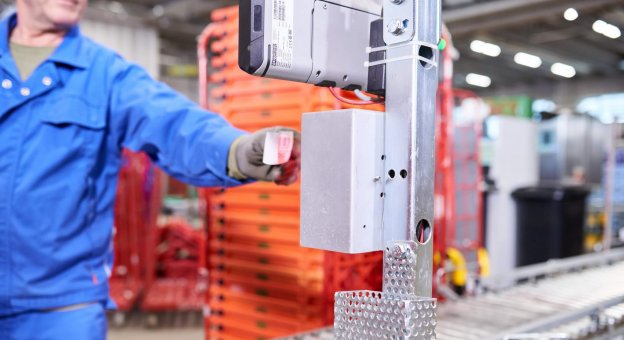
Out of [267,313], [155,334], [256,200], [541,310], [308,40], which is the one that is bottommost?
[155,334]

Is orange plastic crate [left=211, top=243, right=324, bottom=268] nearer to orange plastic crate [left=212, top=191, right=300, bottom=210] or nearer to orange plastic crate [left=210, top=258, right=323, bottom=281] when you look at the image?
orange plastic crate [left=210, top=258, right=323, bottom=281]

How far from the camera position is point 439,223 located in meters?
4.40

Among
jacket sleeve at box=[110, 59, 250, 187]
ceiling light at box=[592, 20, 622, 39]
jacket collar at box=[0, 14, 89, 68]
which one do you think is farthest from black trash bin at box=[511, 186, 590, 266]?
jacket collar at box=[0, 14, 89, 68]

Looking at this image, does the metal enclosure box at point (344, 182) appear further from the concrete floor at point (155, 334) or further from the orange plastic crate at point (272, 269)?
the concrete floor at point (155, 334)

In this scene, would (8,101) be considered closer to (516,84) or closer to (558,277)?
(558,277)

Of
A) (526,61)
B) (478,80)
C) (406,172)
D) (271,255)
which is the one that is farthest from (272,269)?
(478,80)

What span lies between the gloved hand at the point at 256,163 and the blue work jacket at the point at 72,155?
0.05 meters

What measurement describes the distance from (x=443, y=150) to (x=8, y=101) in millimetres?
3189

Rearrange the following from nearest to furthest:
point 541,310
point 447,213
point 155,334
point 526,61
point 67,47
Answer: point 67,47 → point 541,310 → point 447,213 → point 155,334 → point 526,61

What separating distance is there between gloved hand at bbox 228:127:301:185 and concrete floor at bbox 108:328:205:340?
189 inches

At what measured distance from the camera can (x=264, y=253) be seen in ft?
11.7

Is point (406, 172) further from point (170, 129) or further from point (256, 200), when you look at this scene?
point (256, 200)

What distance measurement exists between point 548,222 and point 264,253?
5.37 metres

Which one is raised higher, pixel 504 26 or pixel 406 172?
pixel 504 26
